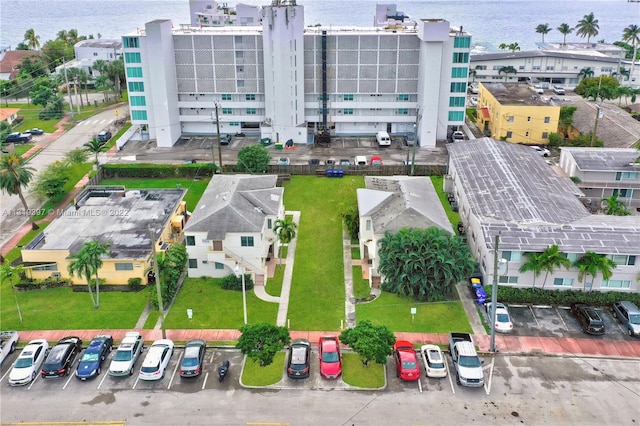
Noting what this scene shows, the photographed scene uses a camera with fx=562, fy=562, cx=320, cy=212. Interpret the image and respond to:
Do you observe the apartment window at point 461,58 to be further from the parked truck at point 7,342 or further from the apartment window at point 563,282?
the parked truck at point 7,342

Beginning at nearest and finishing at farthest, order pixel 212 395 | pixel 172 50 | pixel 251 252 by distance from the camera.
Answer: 1. pixel 212 395
2. pixel 251 252
3. pixel 172 50

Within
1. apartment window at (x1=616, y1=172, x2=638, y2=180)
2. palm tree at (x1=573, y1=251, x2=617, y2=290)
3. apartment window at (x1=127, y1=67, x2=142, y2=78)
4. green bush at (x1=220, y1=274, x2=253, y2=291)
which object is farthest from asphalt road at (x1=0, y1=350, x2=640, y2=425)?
apartment window at (x1=127, y1=67, x2=142, y2=78)

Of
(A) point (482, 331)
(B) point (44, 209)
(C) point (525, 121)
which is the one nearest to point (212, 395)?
(A) point (482, 331)

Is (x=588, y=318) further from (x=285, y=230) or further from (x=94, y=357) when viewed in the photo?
(x=94, y=357)

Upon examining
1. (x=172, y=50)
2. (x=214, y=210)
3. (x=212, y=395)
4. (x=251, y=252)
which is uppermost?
(x=172, y=50)

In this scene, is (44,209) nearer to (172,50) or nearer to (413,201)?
(172,50)

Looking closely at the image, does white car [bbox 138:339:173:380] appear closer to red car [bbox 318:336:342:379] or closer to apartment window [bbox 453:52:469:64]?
red car [bbox 318:336:342:379]

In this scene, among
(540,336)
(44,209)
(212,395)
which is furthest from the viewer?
(44,209)
